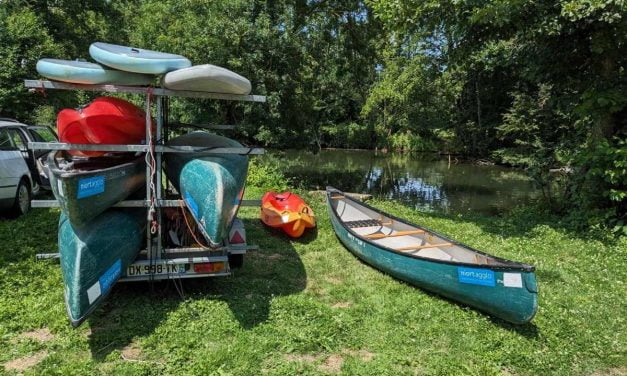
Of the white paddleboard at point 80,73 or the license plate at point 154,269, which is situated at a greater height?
the white paddleboard at point 80,73

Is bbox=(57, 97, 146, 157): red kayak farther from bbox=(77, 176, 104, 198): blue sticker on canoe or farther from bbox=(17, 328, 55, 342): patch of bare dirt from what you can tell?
bbox=(17, 328, 55, 342): patch of bare dirt

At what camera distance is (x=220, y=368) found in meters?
3.88

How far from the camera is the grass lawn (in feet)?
13.3

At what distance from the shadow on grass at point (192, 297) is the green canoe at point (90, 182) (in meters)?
1.05

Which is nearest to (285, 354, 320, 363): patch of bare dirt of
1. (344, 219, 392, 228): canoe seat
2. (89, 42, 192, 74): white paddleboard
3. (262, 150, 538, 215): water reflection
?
(89, 42, 192, 74): white paddleboard

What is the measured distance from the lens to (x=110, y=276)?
14.8 ft

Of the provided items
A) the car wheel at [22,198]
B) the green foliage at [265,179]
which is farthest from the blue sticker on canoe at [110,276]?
the green foliage at [265,179]

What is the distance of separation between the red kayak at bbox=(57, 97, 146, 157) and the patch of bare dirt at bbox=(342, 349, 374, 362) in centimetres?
353

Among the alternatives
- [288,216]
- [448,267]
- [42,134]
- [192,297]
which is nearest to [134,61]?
[192,297]

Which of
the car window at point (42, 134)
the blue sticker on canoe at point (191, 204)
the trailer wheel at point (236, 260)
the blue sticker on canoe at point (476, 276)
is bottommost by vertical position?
the trailer wheel at point (236, 260)

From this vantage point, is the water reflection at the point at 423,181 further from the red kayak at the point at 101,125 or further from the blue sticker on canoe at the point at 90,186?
the blue sticker on canoe at the point at 90,186

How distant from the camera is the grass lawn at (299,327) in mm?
4055

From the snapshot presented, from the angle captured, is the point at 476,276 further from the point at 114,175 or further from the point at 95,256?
the point at 114,175

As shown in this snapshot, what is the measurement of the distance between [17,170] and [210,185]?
5187 millimetres
